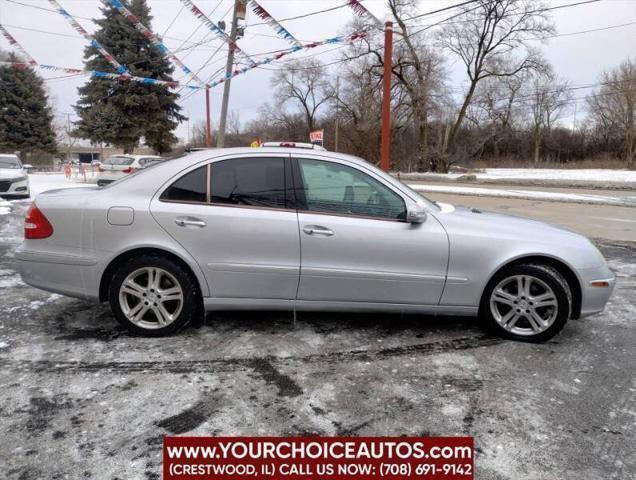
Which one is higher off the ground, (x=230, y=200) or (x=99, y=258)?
(x=230, y=200)

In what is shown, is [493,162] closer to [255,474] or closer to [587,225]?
[587,225]

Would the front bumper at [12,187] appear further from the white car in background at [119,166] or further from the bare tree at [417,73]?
the bare tree at [417,73]

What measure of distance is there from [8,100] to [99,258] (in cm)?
4145

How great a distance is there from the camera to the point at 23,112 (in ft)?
122

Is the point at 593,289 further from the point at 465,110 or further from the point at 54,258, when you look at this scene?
the point at 465,110

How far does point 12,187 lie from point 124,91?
1837cm

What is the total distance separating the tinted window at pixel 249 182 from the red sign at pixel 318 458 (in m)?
1.80

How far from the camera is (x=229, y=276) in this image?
3.59 m

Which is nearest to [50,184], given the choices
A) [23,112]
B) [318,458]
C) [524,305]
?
[23,112]

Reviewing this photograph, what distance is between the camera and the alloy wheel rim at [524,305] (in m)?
3.62

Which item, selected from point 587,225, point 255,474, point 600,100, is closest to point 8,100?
point 587,225

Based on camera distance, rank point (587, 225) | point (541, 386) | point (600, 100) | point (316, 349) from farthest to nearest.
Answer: point (600, 100)
point (587, 225)
point (316, 349)
point (541, 386)

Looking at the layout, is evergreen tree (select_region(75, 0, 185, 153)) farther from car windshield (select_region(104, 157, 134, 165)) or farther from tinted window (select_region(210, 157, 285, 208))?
tinted window (select_region(210, 157, 285, 208))

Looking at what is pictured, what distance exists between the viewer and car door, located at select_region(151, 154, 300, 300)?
11.6 ft
